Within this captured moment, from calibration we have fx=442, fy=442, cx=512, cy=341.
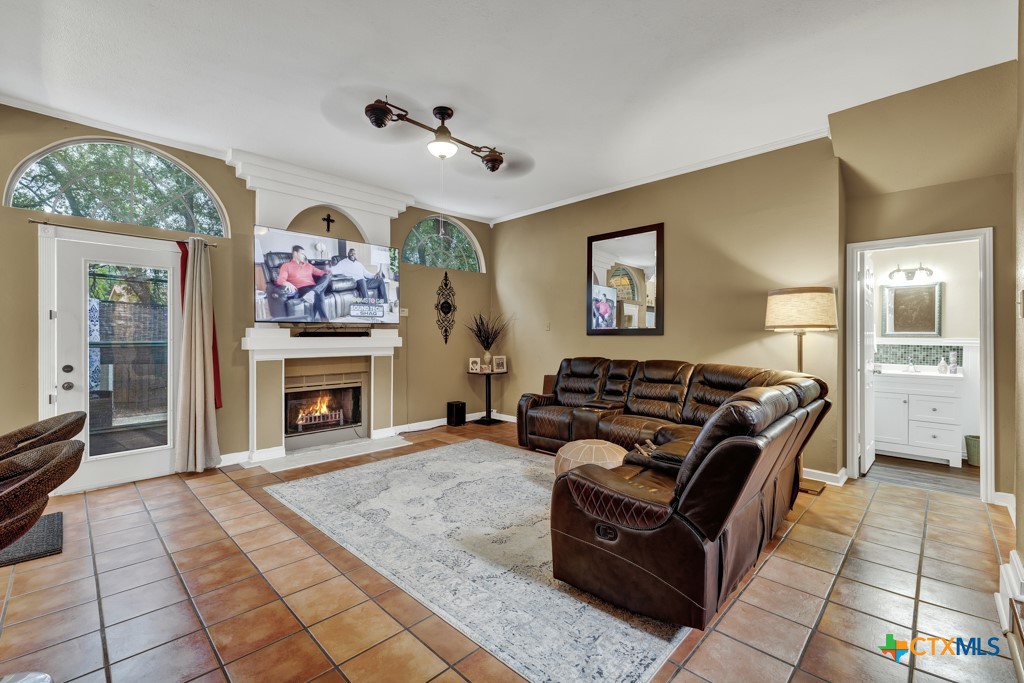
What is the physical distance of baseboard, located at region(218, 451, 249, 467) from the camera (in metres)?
4.33

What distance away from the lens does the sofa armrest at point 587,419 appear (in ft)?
14.2

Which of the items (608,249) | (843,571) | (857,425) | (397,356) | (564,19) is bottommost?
(843,571)

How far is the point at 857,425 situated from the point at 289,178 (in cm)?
603

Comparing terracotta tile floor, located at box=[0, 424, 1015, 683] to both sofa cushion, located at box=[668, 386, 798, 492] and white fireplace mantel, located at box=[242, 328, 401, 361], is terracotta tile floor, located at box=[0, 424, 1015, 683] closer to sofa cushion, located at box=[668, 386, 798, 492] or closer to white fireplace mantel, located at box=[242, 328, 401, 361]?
sofa cushion, located at box=[668, 386, 798, 492]

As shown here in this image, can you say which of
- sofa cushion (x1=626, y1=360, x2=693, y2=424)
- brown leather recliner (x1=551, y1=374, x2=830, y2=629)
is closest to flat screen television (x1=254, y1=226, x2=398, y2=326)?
sofa cushion (x1=626, y1=360, x2=693, y2=424)

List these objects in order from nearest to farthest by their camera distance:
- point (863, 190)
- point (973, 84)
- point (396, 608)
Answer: point (396, 608)
point (973, 84)
point (863, 190)

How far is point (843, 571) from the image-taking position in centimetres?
240

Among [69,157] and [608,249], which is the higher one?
[69,157]

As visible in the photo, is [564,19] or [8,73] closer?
[564,19]

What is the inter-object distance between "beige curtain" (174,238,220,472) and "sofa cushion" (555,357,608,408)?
3.54m

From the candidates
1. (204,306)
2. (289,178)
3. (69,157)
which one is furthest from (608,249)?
(69,157)

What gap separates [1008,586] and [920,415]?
324cm

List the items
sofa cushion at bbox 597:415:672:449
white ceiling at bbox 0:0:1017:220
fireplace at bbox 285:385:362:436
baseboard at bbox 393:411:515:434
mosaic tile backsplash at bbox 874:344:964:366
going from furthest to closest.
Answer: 1. baseboard at bbox 393:411:515:434
2. fireplace at bbox 285:385:362:436
3. mosaic tile backsplash at bbox 874:344:964:366
4. sofa cushion at bbox 597:415:672:449
5. white ceiling at bbox 0:0:1017:220

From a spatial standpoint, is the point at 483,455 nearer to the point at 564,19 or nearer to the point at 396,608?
the point at 396,608
